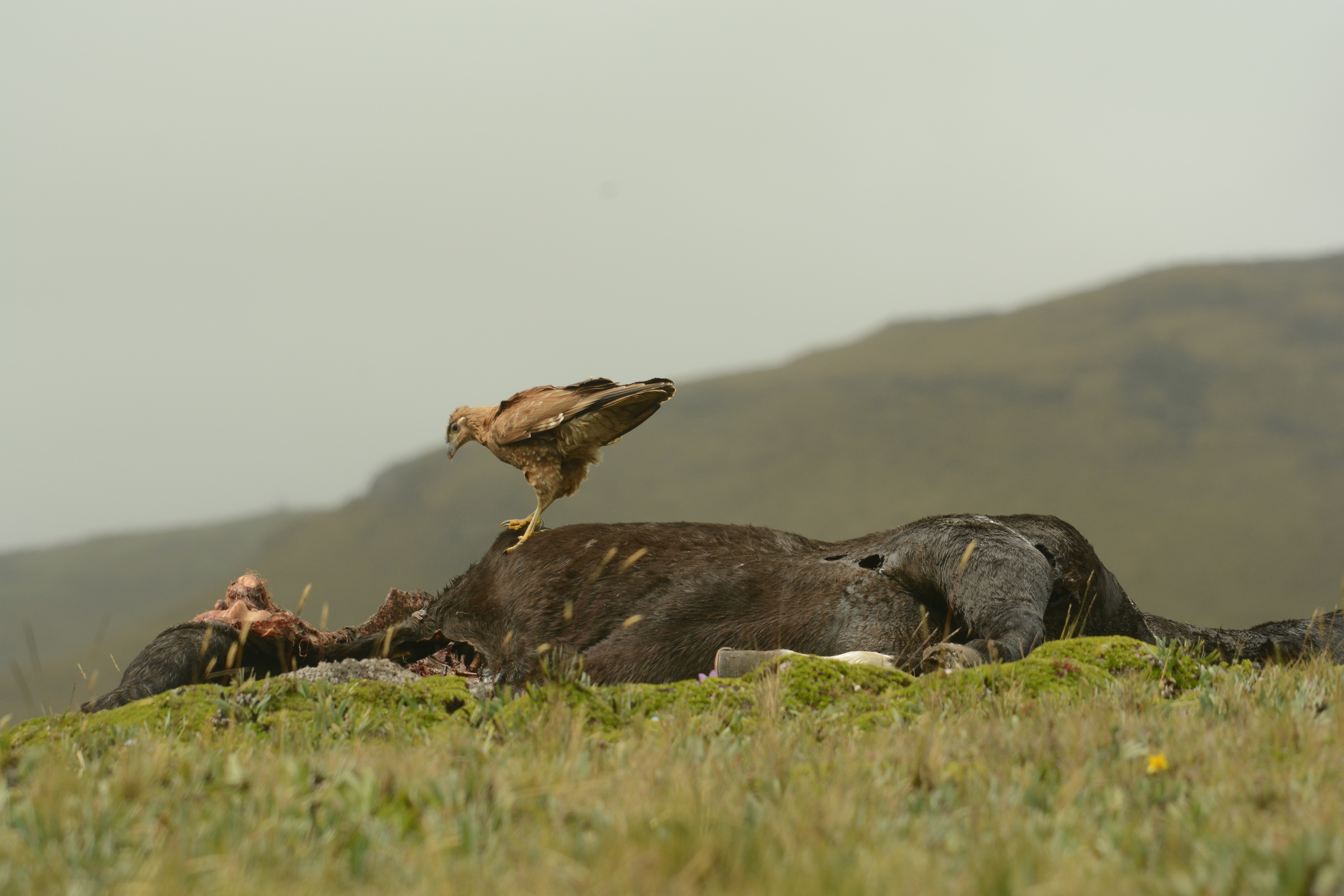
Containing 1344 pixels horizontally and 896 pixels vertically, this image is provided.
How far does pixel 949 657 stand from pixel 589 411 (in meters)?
2.81

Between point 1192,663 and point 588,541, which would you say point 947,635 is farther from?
point 588,541

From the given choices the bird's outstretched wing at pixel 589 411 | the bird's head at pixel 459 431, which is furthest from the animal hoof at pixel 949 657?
the bird's head at pixel 459 431

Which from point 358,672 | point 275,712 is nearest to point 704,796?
point 275,712

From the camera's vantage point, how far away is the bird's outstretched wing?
627 cm

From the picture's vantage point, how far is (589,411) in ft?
20.8

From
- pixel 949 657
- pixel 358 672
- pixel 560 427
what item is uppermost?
pixel 560 427

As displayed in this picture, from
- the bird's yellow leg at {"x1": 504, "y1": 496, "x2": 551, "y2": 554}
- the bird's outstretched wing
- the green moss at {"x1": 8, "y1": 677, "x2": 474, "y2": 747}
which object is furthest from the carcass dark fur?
the green moss at {"x1": 8, "y1": 677, "x2": 474, "y2": 747}

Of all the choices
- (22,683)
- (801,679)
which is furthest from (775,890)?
(22,683)

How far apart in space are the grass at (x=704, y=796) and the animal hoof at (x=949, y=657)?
766 millimetres

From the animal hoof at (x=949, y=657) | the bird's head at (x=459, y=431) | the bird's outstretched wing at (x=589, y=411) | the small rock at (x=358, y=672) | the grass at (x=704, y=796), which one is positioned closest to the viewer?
the grass at (x=704, y=796)

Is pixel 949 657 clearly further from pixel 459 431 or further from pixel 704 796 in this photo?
pixel 459 431

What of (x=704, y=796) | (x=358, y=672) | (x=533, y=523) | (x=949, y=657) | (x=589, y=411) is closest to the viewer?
(x=704, y=796)

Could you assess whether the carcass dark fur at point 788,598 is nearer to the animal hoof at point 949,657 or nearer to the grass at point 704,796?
the animal hoof at point 949,657

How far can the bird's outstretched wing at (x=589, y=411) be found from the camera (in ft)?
20.6
